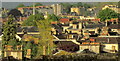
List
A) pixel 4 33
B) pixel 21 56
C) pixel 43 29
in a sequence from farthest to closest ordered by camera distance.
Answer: pixel 4 33 → pixel 43 29 → pixel 21 56

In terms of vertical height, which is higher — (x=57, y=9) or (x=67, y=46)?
(x=67, y=46)

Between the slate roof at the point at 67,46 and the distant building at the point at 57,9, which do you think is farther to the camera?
the distant building at the point at 57,9

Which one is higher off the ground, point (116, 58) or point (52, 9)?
point (116, 58)

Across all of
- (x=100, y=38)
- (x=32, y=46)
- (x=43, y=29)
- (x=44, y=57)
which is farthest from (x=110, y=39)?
(x=44, y=57)

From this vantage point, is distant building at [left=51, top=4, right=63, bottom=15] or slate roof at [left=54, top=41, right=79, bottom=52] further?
distant building at [left=51, top=4, right=63, bottom=15]

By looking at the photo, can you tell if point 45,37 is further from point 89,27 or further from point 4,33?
point 89,27

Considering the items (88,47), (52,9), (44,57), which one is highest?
(44,57)

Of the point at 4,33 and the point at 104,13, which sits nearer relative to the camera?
the point at 4,33

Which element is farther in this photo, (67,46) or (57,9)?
(57,9)

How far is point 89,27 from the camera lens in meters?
55.0

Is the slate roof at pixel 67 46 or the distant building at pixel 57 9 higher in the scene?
the slate roof at pixel 67 46

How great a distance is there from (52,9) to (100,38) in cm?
7171

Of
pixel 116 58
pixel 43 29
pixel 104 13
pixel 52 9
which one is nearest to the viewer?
pixel 116 58

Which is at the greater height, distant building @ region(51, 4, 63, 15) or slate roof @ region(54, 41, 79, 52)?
slate roof @ region(54, 41, 79, 52)
